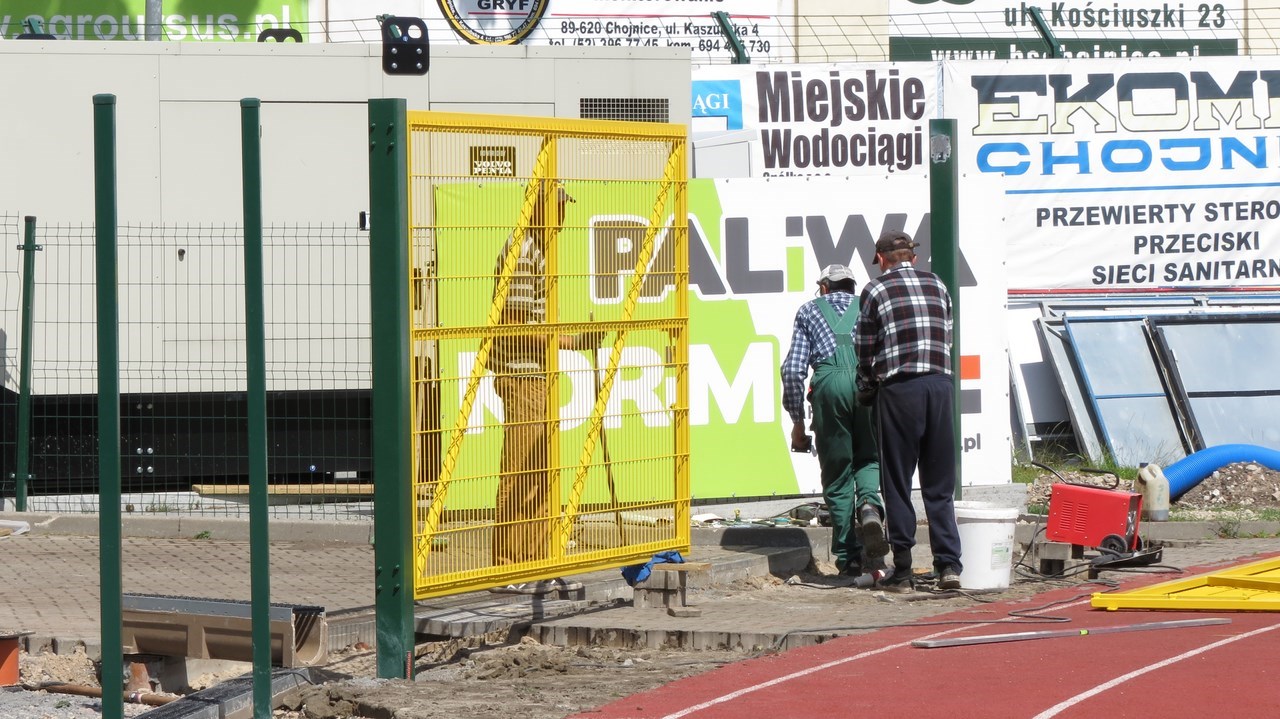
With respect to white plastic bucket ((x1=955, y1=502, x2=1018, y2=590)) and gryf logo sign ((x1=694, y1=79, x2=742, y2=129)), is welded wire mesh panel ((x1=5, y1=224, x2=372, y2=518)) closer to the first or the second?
gryf logo sign ((x1=694, y1=79, x2=742, y2=129))

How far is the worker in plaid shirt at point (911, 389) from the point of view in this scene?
8719 millimetres

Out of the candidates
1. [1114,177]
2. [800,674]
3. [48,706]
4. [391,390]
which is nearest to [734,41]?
[1114,177]

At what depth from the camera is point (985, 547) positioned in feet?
28.9

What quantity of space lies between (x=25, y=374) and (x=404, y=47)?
3992 mm

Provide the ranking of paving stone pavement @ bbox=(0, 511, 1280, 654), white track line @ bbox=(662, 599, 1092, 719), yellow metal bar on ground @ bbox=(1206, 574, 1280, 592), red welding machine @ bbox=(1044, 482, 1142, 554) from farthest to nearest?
red welding machine @ bbox=(1044, 482, 1142, 554) < yellow metal bar on ground @ bbox=(1206, 574, 1280, 592) < paving stone pavement @ bbox=(0, 511, 1280, 654) < white track line @ bbox=(662, 599, 1092, 719)

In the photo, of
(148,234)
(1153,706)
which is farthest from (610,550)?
(148,234)

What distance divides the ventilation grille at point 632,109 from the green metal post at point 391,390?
7725mm

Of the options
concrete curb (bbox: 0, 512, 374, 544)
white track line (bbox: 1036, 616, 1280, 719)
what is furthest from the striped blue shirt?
concrete curb (bbox: 0, 512, 374, 544)

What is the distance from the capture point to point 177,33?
761 inches

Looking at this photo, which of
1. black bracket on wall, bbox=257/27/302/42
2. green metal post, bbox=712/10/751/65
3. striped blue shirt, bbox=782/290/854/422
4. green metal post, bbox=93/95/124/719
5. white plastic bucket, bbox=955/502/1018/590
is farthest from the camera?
black bracket on wall, bbox=257/27/302/42

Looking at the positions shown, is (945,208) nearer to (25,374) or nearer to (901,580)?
(901,580)

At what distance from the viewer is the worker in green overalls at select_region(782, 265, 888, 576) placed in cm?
937

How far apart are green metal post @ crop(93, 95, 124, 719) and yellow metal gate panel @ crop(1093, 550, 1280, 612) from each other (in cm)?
471

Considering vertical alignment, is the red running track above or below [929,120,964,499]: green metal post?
below
